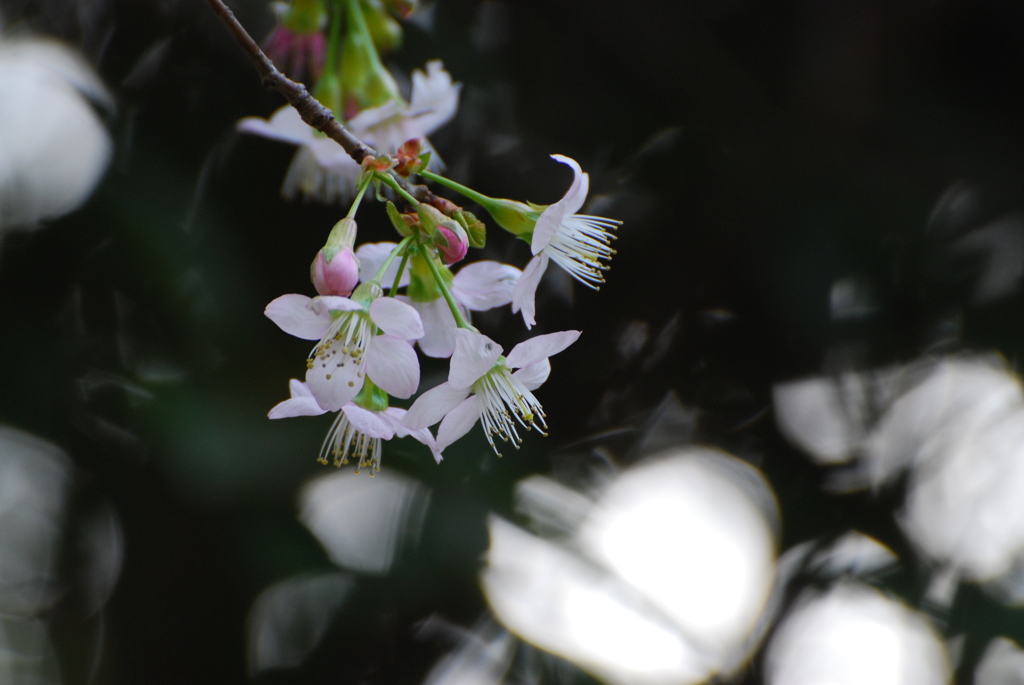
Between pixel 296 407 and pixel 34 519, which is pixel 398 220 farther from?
pixel 34 519

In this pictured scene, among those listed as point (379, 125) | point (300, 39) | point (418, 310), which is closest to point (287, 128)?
point (379, 125)

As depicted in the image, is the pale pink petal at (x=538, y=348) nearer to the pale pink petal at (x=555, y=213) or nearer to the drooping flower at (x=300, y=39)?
the pale pink petal at (x=555, y=213)

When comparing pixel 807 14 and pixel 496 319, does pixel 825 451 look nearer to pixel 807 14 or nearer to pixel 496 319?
pixel 496 319

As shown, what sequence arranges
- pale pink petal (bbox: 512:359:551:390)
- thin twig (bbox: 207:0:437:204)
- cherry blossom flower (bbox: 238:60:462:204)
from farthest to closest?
cherry blossom flower (bbox: 238:60:462:204), pale pink petal (bbox: 512:359:551:390), thin twig (bbox: 207:0:437:204)

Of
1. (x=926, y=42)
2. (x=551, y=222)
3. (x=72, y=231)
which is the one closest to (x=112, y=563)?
(x=72, y=231)

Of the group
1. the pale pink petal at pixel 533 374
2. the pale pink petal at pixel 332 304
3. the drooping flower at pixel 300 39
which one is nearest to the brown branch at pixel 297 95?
the pale pink petal at pixel 332 304

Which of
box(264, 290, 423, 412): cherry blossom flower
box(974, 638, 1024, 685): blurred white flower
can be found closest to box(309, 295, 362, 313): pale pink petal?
box(264, 290, 423, 412): cherry blossom flower

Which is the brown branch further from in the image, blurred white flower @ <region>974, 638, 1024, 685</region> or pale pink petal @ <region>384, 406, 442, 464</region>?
blurred white flower @ <region>974, 638, 1024, 685</region>
